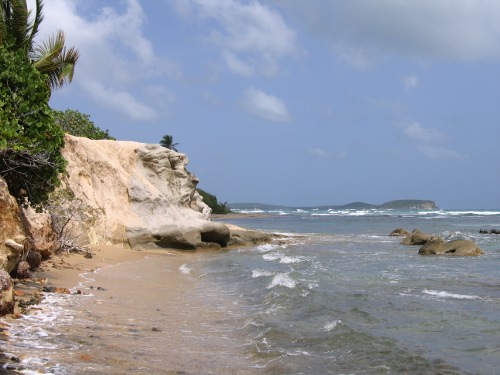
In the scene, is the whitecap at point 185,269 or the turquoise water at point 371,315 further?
the whitecap at point 185,269

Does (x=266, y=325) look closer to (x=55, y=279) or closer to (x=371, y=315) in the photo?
(x=371, y=315)

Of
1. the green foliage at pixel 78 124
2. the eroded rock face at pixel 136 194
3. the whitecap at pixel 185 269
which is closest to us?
the whitecap at pixel 185 269

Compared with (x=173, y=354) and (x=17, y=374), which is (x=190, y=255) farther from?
(x=17, y=374)

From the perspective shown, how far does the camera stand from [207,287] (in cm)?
1480

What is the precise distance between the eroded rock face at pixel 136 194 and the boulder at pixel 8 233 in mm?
11984

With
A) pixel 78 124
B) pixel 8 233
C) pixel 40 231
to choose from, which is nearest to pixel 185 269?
pixel 40 231

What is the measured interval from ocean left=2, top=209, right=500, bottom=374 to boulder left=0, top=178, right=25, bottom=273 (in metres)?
1.06

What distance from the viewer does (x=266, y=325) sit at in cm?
986

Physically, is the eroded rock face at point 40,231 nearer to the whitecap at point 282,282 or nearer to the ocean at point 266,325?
the ocean at point 266,325

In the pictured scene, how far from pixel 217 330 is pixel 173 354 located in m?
2.00

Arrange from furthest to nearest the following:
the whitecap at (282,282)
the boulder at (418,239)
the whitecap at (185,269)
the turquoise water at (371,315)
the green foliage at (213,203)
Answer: the green foliage at (213,203), the boulder at (418,239), the whitecap at (185,269), the whitecap at (282,282), the turquoise water at (371,315)

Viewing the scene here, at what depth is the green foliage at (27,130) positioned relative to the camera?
36.1 feet

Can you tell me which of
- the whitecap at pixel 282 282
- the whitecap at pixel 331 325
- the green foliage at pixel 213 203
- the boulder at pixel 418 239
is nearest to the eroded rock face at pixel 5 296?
the whitecap at pixel 331 325

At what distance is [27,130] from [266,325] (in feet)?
20.2
